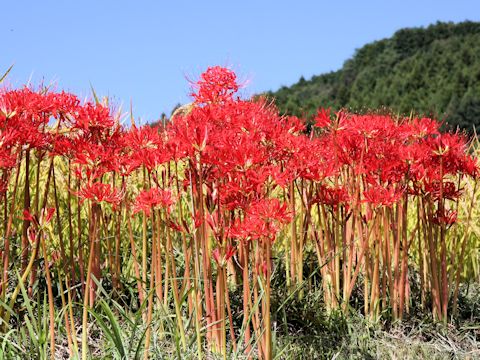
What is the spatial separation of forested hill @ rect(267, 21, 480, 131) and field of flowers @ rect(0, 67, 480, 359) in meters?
21.8

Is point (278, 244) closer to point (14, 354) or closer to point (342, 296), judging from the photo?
point (342, 296)

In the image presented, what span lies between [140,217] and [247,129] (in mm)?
2326

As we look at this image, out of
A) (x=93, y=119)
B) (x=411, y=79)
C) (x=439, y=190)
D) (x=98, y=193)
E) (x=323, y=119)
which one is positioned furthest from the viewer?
(x=411, y=79)

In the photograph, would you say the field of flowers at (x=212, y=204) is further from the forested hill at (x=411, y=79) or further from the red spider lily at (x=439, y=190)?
the forested hill at (x=411, y=79)

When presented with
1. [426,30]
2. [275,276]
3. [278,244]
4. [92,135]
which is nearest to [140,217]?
[278,244]

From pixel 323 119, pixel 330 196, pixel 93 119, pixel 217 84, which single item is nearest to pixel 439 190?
pixel 330 196

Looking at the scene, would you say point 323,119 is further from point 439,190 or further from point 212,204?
point 212,204

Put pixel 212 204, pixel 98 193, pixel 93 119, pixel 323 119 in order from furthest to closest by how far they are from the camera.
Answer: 1. pixel 323 119
2. pixel 93 119
3. pixel 212 204
4. pixel 98 193

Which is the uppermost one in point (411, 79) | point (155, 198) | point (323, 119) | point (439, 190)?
point (411, 79)

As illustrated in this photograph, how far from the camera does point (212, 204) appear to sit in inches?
114

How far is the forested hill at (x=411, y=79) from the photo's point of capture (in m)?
33.3

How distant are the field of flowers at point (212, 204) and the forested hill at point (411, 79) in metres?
21.8

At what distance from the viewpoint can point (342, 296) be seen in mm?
4051

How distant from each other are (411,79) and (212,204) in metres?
38.7
